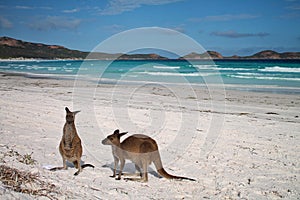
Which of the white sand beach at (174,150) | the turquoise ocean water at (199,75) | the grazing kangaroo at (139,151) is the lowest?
the white sand beach at (174,150)

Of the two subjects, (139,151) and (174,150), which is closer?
(139,151)

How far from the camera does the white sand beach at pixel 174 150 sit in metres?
4.43

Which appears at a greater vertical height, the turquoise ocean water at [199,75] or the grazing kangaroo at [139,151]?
the turquoise ocean water at [199,75]

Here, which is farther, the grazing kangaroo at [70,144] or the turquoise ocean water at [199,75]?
the turquoise ocean water at [199,75]

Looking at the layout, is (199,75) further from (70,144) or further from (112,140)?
(70,144)

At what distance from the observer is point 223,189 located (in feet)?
15.1

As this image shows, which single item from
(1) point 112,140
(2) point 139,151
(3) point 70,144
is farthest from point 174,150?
(3) point 70,144

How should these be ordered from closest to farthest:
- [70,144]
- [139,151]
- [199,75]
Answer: [139,151]
[70,144]
[199,75]

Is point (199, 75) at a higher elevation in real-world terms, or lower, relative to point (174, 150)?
higher

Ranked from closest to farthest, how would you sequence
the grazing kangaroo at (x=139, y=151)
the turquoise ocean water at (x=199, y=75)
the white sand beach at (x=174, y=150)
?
the white sand beach at (x=174, y=150) < the grazing kangaroo at (x=139, y=151) < the turquoise ocean water at (x=199, y=75)

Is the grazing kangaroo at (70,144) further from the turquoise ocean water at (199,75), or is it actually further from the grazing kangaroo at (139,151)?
the turquoise ocean water at (199,75)

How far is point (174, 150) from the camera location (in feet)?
21.4

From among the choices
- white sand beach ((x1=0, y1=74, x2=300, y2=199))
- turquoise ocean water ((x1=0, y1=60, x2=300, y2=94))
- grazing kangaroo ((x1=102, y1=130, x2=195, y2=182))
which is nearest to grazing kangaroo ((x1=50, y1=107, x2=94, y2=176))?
white sand beach ((x1=0, y1=74, x2=300, y2=199))

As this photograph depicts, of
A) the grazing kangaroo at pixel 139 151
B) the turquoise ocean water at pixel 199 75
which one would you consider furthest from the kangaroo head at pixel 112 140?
the turquoise ocean water at pixel 199 75
